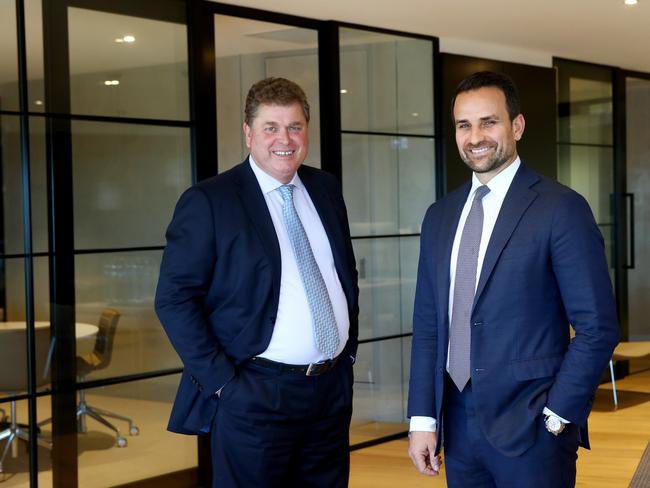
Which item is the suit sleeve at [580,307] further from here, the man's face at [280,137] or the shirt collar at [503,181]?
the man's face at [280,137]

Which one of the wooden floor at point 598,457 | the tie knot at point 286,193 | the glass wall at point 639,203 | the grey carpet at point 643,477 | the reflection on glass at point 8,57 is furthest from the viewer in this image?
the glass wall at point 639,203

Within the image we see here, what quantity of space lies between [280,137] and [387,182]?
3190mm

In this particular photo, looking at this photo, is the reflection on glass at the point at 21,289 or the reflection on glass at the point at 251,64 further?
the reflection on glass at the point at 251,64

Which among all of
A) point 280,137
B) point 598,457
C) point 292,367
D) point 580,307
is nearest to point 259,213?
point 280,137

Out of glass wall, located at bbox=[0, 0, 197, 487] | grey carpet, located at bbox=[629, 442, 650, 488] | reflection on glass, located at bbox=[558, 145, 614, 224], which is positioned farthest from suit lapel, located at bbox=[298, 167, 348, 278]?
reflection on glass, located at bbox=[558, 145, 614, 224]

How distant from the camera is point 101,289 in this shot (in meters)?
4.32

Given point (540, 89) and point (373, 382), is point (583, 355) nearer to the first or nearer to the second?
point (373, 382)

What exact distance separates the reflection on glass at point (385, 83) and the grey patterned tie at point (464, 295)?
3218 millimetres

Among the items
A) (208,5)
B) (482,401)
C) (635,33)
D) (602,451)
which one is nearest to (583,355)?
(482,401)

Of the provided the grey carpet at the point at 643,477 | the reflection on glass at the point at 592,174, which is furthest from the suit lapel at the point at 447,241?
the reflection on glass at the point at 592,174

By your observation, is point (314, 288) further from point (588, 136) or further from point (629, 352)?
point (588, 136)

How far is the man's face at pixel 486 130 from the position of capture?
228 centimetres

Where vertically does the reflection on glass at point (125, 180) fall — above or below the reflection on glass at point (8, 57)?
below

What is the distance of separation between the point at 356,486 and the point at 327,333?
2.39m
